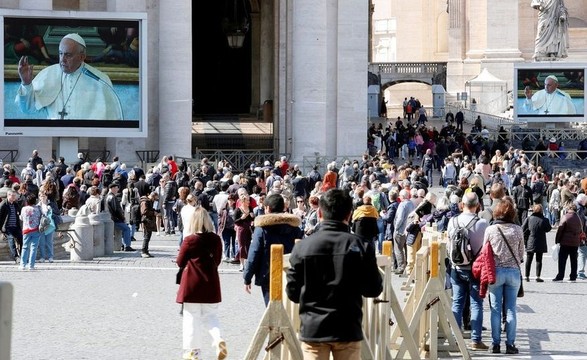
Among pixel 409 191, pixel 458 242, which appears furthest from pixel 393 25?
pixel 458 242

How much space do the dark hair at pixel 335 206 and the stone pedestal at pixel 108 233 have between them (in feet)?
54.2

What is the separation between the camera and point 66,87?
126 feet

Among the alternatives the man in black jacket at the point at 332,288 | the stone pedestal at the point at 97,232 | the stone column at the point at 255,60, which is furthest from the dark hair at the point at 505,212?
the stone column at the point at 255,60

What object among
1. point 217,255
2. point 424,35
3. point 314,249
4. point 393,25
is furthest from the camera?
point 393,25

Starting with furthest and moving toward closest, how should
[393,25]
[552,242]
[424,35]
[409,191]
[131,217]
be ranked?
[393,25] → [424,35] → [552,242] → [131,217] → [409,191]

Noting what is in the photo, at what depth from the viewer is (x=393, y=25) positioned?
104 metres

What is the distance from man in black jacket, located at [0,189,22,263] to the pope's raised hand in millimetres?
14083

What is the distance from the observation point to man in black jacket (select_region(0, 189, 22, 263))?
24.1 metres

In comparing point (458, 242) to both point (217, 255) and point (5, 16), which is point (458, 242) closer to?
point (217, 255)

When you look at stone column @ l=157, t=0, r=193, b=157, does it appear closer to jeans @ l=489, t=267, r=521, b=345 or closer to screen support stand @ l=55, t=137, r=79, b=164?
screen support stand @ l=55, t=137, r=79, b=164

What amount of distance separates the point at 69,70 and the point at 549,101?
2003 cm

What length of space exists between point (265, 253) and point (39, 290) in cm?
704

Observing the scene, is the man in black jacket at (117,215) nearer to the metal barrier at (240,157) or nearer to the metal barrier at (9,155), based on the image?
the metal barrier at (9,155)

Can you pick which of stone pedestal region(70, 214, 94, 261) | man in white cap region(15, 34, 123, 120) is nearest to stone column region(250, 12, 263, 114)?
man in white cap region(15, 34, 123, 120)
